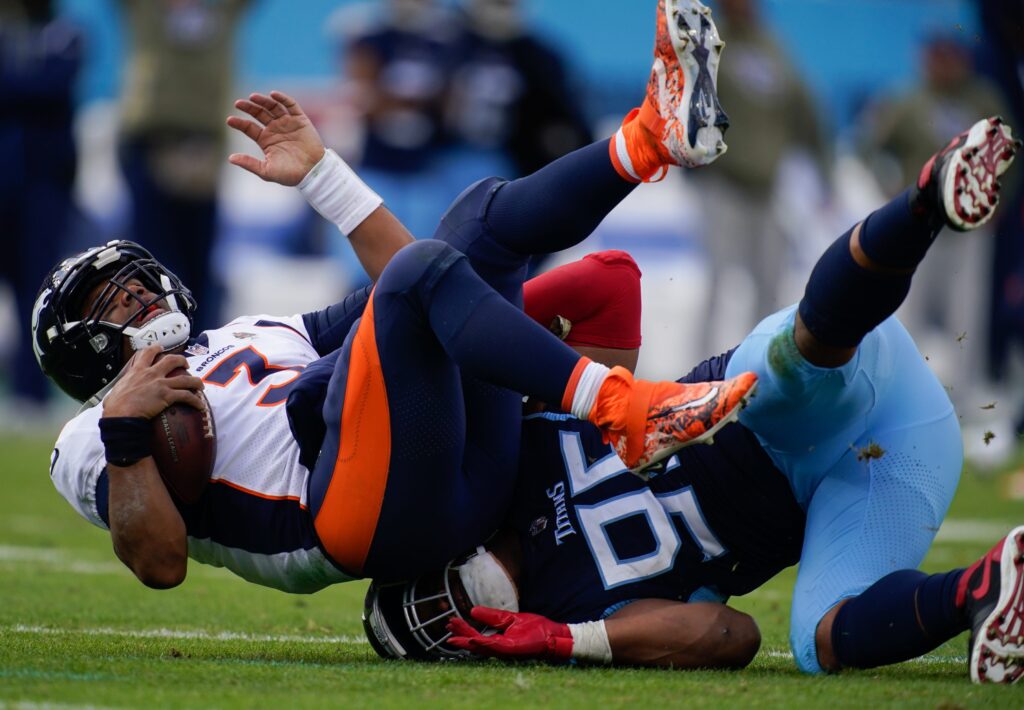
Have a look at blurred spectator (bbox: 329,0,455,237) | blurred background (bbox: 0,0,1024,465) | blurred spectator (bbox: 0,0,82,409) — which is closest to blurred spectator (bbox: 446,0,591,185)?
blurred background (bbox: 0,0,1024,465)

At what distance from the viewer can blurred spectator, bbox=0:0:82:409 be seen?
443 inches

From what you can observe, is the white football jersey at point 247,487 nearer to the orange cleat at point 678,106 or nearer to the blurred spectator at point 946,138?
the orange cleat at point 678,106

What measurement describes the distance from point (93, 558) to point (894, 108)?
882cm

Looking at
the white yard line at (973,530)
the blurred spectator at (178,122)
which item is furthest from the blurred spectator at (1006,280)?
the blurred spectator at (178,122)

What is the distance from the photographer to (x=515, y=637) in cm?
342

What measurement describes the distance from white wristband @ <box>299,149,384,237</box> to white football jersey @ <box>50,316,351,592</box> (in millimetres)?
457

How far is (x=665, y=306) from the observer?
42.7 feet

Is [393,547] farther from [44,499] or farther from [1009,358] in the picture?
[1009,358]

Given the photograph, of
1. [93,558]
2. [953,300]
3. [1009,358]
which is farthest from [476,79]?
[93,558]

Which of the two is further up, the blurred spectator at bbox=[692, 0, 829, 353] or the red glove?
the blurred spectator at bbox=[692, 0, 829, 353]

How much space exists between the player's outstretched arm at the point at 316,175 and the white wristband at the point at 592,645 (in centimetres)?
107

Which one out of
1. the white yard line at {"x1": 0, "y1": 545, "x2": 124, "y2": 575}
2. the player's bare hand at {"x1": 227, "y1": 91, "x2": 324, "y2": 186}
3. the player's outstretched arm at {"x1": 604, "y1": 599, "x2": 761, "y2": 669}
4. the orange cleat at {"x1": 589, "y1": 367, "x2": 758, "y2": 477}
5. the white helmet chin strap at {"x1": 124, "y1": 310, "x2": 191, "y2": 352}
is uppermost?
the player's bare hand at {"x1": 227, "y1": 91, "x2": 324, "y2": 186}

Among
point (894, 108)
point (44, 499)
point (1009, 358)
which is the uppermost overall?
point (894, 108)

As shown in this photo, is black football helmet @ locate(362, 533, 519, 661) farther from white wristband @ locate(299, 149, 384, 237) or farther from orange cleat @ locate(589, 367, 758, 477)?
white wristband @ locate(299, 149, 384, 237)
